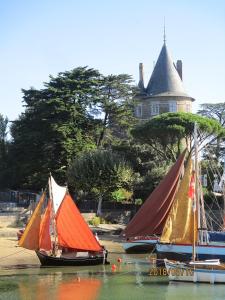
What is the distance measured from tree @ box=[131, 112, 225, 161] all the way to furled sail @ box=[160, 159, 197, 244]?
1109 inches

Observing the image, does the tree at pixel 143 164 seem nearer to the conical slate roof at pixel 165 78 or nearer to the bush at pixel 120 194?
the bush at pixel 120 194

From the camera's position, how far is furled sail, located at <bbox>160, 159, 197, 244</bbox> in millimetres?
28500

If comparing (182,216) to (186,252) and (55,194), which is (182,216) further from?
(55,194)

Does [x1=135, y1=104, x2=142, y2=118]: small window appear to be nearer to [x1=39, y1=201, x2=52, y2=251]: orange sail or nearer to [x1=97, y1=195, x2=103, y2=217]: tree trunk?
[x1=97, y1=195, x2=103, y2=217]: tree trunk

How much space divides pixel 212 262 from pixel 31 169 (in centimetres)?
3763

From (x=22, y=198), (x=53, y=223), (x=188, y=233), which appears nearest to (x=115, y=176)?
(x=22, y=198)

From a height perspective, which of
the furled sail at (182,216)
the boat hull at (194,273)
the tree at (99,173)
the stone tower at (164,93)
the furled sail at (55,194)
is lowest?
the boat hull at (194,273)

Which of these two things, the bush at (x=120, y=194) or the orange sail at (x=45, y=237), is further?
the bush at (x=120, y=194)

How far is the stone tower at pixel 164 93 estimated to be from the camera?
75.6m

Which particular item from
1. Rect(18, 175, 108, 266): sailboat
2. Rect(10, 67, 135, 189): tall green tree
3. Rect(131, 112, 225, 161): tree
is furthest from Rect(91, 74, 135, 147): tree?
Rect(18, 175, 108, 266): sailboat

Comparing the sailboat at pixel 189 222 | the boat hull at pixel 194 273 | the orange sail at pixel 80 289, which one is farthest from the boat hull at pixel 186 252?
the orange sail at pixel 80 289

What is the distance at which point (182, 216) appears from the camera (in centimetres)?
2853

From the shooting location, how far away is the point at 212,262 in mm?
26719

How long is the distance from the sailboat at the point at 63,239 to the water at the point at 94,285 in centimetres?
65
